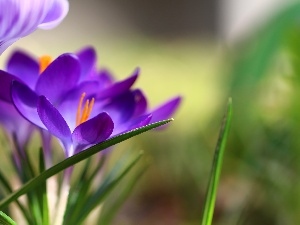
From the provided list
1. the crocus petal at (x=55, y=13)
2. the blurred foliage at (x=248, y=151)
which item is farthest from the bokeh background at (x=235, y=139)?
the crocus petal at (x=55, y=13)

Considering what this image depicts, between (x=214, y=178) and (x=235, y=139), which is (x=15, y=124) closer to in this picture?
(x=214, y=178)

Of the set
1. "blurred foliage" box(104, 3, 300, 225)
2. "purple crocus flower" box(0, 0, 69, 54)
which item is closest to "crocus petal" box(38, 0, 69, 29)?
"purple crocus flower" box(0, 0, 69, 54)

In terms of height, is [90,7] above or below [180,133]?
above

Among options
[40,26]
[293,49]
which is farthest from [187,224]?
[40,26]

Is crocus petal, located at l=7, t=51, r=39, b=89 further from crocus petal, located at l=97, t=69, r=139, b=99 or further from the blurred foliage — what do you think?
the blurred foliage

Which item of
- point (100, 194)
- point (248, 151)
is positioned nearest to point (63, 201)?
point (100, 194)

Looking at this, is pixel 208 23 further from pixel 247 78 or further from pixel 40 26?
pixel 40 26
